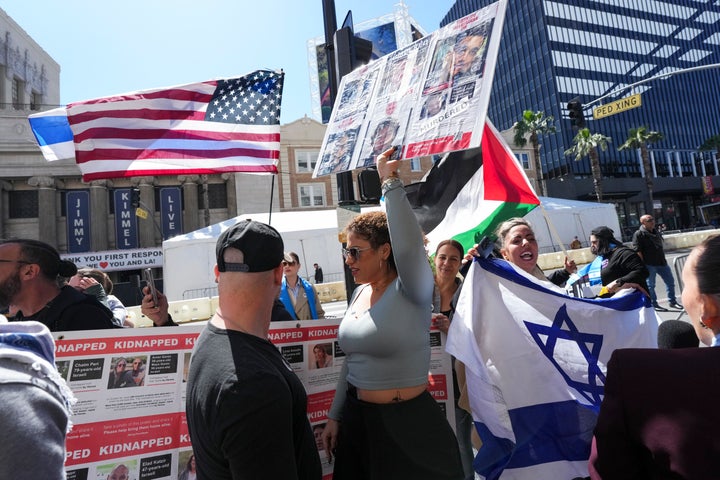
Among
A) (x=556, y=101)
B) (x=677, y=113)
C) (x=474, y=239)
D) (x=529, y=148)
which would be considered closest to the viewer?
(x=474, y=239)

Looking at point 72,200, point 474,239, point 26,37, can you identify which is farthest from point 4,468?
point 26,37

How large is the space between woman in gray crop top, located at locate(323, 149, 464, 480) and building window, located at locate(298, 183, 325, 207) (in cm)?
3008

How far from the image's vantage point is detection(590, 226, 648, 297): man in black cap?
5348mm

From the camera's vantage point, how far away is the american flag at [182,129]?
12.8ft

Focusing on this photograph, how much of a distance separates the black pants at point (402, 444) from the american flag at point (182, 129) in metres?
2.54

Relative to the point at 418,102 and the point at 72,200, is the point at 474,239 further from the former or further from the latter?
the point at 72,200

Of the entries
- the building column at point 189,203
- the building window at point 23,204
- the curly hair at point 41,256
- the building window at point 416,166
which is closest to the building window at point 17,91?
the building window at point 23,204

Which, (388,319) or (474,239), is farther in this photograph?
(474,239)

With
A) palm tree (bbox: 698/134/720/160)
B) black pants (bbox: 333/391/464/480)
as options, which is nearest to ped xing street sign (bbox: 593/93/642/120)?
black pants (bbox: 333/391/464/480)

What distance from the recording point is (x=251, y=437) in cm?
117

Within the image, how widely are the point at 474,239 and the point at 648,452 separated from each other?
2172 mm

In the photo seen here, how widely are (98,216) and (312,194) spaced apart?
15.0 m

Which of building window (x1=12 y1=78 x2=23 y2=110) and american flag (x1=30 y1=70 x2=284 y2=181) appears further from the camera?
building window (x1=12 y1=78 x2=23 y2=110)

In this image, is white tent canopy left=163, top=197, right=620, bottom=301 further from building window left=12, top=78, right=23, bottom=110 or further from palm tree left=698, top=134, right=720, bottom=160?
palm tree left=698, top=134, right=720, bottom=160
